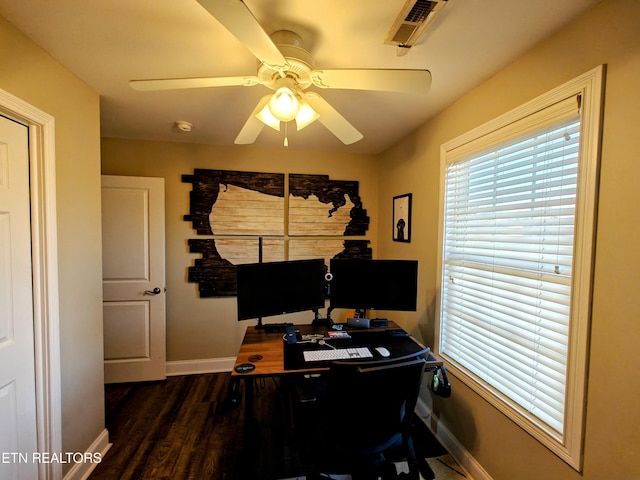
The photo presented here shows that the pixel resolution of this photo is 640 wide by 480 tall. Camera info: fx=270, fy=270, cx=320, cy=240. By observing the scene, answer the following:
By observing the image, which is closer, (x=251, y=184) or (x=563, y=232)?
(x=563, y=232)

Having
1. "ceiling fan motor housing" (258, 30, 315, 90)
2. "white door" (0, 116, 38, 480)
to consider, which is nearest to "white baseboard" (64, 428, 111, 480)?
"white door" (0, 116, 38, 480)

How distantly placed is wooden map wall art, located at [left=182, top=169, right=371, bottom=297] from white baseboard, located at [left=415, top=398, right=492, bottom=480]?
1.60 meters

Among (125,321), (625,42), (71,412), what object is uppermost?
(625,42)

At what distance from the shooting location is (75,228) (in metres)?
1.61

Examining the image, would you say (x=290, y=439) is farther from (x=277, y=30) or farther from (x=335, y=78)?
(x=277, y=30)

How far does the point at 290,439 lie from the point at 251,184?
2318 mm

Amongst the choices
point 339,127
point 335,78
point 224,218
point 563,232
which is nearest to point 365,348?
point 563,232

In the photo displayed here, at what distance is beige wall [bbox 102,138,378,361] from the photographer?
8.86 ft

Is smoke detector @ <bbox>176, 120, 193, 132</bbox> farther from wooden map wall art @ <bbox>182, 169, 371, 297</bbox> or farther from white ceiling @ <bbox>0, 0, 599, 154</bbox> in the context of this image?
wooden map wall art @ <bbox>182, 169, 371, 297</bbox>

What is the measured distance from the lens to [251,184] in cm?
292

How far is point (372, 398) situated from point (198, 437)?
157 centimetres

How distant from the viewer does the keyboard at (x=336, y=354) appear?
1.58 m

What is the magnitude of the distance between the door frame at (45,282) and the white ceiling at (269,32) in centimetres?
43

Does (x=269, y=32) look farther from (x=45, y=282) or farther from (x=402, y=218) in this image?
(x=402, y=218)
